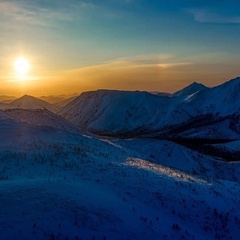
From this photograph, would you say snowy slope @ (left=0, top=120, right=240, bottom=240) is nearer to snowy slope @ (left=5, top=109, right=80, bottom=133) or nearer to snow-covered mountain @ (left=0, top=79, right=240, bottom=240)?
snow-covered mountain @ (left=0, top=79, right=240, bottom=240)

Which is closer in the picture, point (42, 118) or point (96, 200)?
point (96, 200)

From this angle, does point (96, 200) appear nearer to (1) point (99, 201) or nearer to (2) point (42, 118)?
(1) point (99, 201)

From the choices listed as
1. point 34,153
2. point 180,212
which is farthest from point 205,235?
point 34,153

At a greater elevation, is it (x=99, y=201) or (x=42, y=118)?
(x=99, y=201)

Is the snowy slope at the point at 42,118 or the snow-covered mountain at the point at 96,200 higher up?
the snow-covered mountain at the point at 96,200

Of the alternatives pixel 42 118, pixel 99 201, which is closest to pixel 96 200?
pixel 99 201

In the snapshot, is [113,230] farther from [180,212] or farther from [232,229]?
[232,229]

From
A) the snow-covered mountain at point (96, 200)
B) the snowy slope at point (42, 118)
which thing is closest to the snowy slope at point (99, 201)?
the snow-covered mountain at point (96, 200)

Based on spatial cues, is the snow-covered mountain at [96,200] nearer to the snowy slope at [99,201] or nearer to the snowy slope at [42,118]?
the snowy slope at [99,201]

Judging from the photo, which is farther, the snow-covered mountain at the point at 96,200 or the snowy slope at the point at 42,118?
the snowy slope at the point at 42,118
